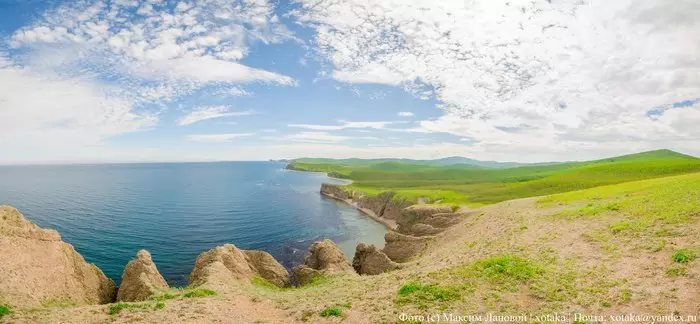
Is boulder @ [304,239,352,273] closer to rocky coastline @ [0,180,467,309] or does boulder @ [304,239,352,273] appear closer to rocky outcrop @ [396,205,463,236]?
A: rocky coastline @ [0,180,467,309]

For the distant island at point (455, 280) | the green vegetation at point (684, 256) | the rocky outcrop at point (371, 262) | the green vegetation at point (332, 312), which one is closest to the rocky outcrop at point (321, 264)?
the distant island at point (455, 280)

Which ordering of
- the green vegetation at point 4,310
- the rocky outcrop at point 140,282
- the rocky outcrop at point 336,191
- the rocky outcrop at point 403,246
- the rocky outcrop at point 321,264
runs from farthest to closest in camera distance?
1. the rocky outcrop at point 336,191
2. the rocky outcrop at point 403,246
3. the rocky outcrop at point 321,264
4. the rocky outcrop at point 140,282
5. the green vegetation at point 4,310

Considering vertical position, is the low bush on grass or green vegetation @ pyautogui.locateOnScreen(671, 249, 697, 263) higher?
green vegetation @ pyautogui.locateOnScreen(671, 249, 697, 263)

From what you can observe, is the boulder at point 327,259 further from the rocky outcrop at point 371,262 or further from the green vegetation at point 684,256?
the green vegetation at point 684,256

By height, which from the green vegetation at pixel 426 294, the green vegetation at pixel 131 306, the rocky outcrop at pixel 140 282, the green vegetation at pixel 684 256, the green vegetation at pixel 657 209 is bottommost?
the rocky outcrop at pixel 140 282

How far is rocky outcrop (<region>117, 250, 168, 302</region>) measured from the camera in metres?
28.4

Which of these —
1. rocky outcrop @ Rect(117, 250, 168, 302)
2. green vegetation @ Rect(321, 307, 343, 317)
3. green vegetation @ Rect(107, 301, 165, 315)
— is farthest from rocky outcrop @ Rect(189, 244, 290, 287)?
green vegetation @ Rect(321, 307, 343, 317)

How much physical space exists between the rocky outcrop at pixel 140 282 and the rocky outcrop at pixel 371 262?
78.6ft

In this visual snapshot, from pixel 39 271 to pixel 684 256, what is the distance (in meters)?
47.0

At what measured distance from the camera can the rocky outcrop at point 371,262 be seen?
4116cm

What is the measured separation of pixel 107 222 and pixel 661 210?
357ft

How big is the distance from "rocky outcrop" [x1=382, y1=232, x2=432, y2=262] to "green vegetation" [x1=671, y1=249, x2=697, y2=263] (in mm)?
30765

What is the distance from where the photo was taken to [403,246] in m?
52.5

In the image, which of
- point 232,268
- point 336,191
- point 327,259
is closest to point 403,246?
point 327,259
